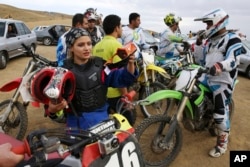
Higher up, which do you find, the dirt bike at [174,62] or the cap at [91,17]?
the cap at [91,17]

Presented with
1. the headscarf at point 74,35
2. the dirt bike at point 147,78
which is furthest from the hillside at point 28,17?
the headscarf at point 74,35

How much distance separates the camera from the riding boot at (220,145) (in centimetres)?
446

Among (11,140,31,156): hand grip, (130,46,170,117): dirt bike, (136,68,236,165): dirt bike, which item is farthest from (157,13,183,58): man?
(11,140,31,156): hand grip

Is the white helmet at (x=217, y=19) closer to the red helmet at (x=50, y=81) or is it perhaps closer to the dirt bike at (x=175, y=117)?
the dirt bike at (x=175, y=117)

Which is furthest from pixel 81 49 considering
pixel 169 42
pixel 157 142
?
pixel 169 42

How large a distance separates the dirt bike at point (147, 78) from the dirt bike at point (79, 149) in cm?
372

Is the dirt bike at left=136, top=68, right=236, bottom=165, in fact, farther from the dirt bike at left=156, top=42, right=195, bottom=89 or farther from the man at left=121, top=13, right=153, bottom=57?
the man at left=121, top=13, right=153, bottom=57

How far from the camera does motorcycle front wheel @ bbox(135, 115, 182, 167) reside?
12.6 ft

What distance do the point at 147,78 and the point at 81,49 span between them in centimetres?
312

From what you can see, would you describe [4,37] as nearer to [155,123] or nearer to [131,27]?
[131,27]

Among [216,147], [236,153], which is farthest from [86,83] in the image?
[236,153]

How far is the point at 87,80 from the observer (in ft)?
9.35

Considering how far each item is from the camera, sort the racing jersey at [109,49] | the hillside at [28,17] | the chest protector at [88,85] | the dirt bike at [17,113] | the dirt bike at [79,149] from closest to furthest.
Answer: the dirt bike at [79,149], the chest protector at [88,85], the racing jersey at [109,49], the dirt bike at [17,113], the hillside at [28,17]

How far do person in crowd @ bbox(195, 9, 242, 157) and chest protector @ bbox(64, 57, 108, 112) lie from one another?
6.19 ft
